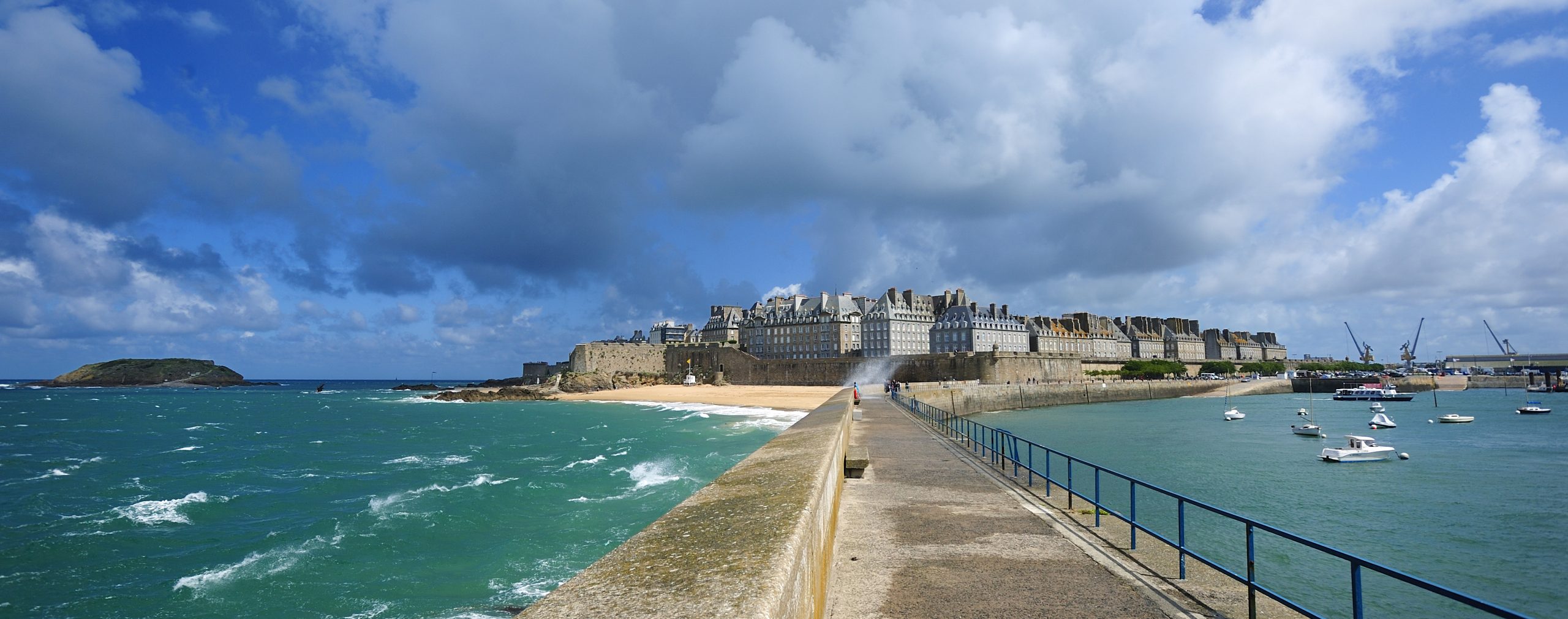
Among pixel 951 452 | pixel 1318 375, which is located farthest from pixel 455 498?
pixel 1318 375

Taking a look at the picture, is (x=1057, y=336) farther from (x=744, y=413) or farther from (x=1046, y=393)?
(x=744, y=413)

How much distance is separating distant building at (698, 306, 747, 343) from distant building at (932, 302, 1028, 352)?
33286 millimetres

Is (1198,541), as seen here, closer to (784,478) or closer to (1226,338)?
(784,478)

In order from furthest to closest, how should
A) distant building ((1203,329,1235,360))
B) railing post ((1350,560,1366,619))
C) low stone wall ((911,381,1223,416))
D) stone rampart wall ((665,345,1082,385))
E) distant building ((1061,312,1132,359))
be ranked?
distant building ((1203,329,1235,360)) < distant building ((1061,312,1132,359)) < stone rampart wall ((665,345,1082,385)) < low stone wall ((911,381,1223,416)) < railing post ((1350,560,1366,619))

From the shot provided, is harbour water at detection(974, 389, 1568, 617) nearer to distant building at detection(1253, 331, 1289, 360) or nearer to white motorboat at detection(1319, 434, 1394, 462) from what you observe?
white motorboat at detection(1319, 434, 1394, 462)

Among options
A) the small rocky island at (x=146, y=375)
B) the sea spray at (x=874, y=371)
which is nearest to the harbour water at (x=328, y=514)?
the sea spray at (x=874, y=371)

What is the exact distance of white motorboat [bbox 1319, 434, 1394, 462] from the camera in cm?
2569

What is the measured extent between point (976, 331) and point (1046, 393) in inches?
1163

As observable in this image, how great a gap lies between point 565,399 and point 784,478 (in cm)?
7694

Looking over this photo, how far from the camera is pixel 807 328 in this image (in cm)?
10738

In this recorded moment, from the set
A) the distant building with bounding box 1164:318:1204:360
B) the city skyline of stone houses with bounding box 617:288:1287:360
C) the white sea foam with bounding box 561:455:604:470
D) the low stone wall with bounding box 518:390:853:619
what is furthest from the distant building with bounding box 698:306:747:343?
the low stone wall with bounding box 518:390:853:619

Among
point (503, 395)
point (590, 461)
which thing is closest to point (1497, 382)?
point (503, 395)

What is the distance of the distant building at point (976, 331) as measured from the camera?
93625 mm

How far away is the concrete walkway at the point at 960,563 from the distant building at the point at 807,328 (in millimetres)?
88770
